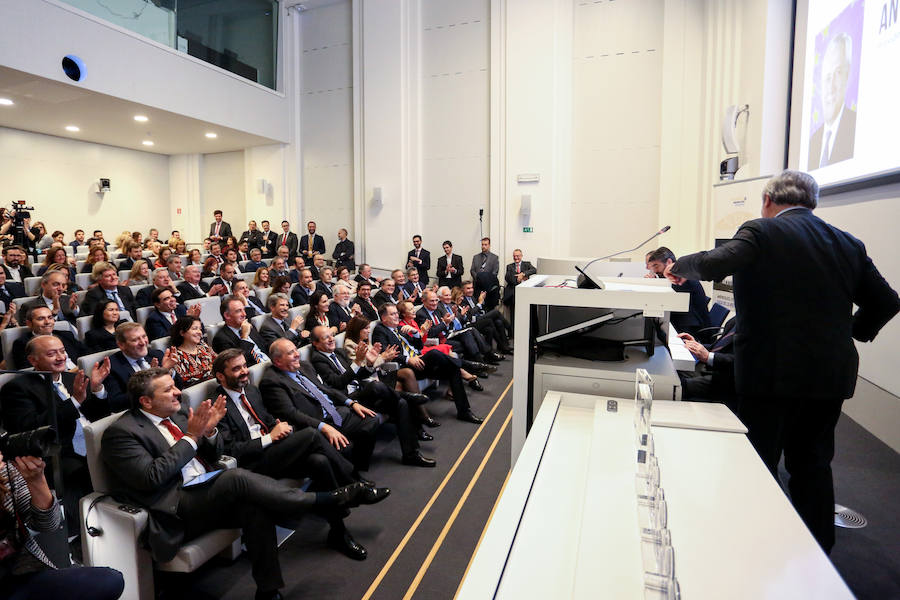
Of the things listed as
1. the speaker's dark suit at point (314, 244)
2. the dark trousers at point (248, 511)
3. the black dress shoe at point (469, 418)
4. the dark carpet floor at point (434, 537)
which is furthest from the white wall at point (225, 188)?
the dark trousers at point (248, 511)

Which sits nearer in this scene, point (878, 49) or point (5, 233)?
point (878, 49)

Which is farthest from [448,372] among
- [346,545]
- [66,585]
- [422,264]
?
[422,264]

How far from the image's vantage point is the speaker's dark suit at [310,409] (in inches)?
116

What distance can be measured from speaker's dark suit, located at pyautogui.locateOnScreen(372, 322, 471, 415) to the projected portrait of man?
3273 mm

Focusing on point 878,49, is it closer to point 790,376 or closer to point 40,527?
point 790,376

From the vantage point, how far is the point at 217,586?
224 cm

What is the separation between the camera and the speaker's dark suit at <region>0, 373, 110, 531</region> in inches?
96.8

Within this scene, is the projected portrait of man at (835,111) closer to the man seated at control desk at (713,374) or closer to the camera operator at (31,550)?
the man seated at control desk at (713,374)

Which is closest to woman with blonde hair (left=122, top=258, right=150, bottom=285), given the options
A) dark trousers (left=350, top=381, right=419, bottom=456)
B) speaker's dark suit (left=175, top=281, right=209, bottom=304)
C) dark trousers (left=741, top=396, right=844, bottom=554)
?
speaker's dark suit (left=175, top=281, right=209, bottom=304)

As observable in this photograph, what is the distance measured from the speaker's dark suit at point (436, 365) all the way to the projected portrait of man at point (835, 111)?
3273 mm

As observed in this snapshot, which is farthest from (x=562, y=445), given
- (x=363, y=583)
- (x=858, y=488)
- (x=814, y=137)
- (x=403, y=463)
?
(x=814, y=137)

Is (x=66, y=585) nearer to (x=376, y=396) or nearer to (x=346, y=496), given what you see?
(x=346, y=496)

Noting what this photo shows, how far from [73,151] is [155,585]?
11.3m

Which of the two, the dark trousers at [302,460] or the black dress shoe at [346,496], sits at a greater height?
the dark trousers at [302,460]
